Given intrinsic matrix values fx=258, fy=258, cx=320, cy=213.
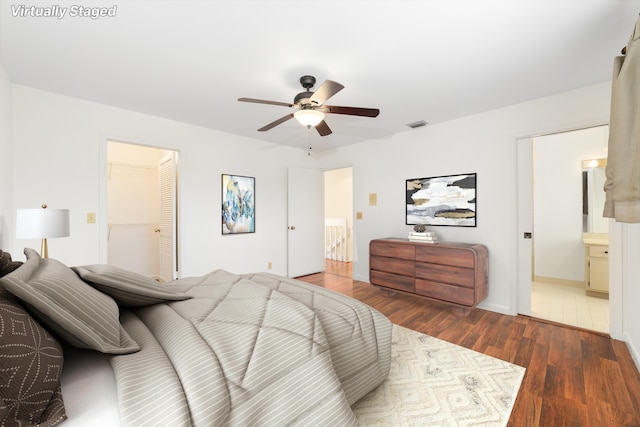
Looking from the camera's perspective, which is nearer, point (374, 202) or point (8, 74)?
point (8, 74)

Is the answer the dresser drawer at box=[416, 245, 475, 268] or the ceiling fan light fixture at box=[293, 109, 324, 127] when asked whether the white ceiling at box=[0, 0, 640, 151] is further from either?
the dresser drawer at box=[416, 245, 475, 268]

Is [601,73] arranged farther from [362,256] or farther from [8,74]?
[8,74]

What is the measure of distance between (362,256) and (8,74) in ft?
14.7

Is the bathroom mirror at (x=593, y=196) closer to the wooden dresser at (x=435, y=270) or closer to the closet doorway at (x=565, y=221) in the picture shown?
the closet doorway at (x=565, y=221)

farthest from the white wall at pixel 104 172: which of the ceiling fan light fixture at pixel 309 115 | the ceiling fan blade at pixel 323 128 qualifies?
the ceiling fan light fixture at pixel 309 115

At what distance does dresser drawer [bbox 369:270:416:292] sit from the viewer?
3.25 m

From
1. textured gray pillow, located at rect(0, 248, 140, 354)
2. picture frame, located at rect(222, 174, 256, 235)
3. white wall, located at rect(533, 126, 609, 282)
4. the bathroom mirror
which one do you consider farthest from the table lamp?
the bathroom mirror

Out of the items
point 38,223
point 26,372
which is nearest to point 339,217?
point 38,223

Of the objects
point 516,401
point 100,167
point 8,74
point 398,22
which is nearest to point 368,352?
point 516,401

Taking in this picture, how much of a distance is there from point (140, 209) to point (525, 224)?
5486 millimetres

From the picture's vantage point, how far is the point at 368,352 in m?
1.51

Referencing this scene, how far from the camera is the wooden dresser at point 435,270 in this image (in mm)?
2797

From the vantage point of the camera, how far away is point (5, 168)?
223 cm

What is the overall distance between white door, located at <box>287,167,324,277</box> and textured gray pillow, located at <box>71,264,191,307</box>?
3.20 meters
